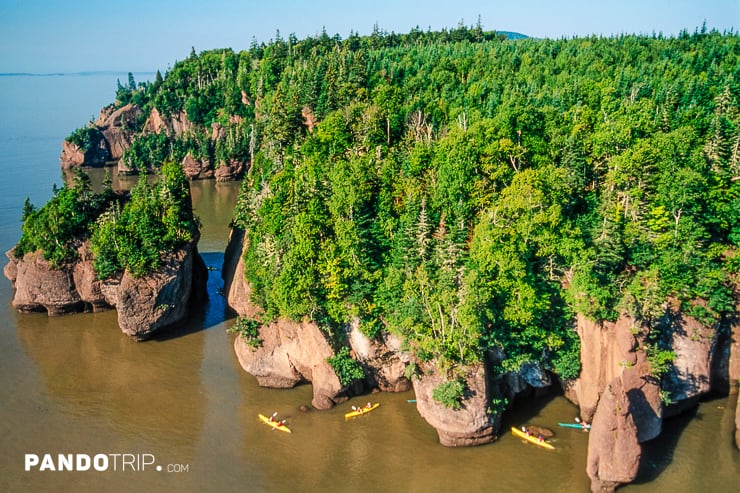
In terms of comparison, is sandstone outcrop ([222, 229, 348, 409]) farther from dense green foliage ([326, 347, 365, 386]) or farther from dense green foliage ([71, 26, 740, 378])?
dense green foliage ([71, 26, 740, 378])


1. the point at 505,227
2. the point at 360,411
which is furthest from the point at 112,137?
the point at 505,227

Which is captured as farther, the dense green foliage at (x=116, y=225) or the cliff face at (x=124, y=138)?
the cliff face at (x=124, y=138)

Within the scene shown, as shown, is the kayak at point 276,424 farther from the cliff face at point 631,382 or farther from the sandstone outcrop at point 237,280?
the cliff face at point 631,382

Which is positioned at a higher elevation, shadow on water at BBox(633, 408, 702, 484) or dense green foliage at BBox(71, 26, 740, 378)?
dense green foliage at BBox(71, 26, 740, 378)

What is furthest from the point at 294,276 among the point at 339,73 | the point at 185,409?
the point at 339,73

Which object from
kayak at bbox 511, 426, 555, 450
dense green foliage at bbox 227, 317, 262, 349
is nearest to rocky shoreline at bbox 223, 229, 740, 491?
dense green foliage at bbox 227, 317, 262, 349

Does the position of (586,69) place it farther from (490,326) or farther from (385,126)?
(490,326)

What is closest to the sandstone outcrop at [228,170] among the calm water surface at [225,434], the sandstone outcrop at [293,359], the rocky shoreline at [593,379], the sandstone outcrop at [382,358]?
the calm water surface at [225,434]
